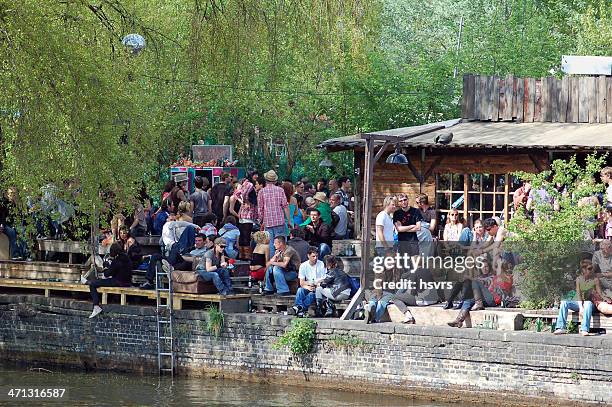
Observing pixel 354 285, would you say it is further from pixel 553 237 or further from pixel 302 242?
pixel 553 237

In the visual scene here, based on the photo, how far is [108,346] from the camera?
24.4m

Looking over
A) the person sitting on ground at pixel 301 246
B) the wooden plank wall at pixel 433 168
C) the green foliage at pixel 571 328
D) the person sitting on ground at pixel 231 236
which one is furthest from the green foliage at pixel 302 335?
the wooden plank wall at pixel 433 168

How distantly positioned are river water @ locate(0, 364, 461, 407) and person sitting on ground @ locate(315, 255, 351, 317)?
1.44 meters

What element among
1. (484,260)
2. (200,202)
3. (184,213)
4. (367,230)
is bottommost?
(484,260)

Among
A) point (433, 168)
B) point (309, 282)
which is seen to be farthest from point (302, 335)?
point (433, 168)

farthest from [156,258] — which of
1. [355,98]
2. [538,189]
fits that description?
[355,98]

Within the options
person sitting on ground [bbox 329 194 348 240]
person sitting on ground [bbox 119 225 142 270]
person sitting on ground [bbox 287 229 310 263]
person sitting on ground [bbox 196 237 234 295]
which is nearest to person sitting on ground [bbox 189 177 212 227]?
person sitting on ground [bbox 119 225 142 270]

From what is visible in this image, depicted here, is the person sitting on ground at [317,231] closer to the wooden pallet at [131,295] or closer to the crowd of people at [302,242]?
the crowd of people at [302,242]

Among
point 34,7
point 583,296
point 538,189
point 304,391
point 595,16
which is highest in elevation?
point 595,16

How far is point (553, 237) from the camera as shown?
19969mm

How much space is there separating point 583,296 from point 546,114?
8302mm

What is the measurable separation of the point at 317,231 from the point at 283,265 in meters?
2.56

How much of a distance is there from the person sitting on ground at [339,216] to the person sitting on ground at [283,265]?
3.33m

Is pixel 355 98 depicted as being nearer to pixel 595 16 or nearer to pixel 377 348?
pixel 595 16
